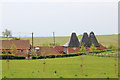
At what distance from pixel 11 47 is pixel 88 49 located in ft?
82.6

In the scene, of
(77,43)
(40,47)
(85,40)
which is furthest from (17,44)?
(85,40)

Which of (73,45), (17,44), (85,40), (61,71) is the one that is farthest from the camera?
(85,40)

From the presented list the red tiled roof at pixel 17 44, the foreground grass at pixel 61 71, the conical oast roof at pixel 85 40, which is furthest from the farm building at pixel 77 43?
the foreground grass at pixel 61 71

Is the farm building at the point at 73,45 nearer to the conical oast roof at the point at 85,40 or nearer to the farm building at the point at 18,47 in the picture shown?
the conical oast roof at the point at 85,40

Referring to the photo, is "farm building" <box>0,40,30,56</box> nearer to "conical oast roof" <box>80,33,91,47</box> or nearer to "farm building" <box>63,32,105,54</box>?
"farm building" <box>63,32,105,54</box>

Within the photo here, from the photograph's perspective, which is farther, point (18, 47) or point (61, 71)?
point (18, 47)

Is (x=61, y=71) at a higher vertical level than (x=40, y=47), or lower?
lower

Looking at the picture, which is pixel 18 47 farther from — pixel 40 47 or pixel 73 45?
pixel 73 45

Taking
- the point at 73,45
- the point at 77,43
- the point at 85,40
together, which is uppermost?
the point at 85,40

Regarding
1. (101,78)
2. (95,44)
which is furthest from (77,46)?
(101,78)

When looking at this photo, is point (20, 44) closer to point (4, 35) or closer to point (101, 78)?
point (4, 35)

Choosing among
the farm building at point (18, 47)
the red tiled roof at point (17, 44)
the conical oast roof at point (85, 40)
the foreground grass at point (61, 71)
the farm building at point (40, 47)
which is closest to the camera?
the foreground grass at point (61, 71)

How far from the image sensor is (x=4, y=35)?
9394 centimetres

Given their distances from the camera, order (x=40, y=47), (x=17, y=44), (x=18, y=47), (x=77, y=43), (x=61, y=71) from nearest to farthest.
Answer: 1. (x=61, y=71)
2. (x=18, y=47)
3. (x=17, y=44)
4. (x=40, y=47)
5. (x=77, y=43)
